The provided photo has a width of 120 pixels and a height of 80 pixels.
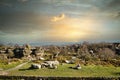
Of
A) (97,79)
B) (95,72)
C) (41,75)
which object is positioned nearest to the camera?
(97,79)

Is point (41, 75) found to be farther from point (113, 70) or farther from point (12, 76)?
point (113, 70)

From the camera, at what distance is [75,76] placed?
47344 millimetres

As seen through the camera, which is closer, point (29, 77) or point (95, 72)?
point (29, 77)

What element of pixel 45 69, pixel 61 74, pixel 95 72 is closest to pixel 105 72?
pixel 95 72

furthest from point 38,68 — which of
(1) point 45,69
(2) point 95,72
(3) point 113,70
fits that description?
(3) point 113,70

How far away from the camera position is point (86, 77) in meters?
45.4

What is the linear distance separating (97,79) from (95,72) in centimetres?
685

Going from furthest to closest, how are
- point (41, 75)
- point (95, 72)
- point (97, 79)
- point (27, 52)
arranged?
point (27, 52) < point (95, 72) < point (41, 75) < point (97, 79)

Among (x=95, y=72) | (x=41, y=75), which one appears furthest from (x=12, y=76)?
(x=95, y=72)

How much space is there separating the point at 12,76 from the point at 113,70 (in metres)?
22.7

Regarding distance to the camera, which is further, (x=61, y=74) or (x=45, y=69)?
(x=45, y=69)

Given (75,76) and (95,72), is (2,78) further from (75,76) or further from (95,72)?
(95,72)

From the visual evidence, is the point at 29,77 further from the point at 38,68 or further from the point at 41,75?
the point at 38,68

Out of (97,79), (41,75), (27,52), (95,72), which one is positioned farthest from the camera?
(27,52)
